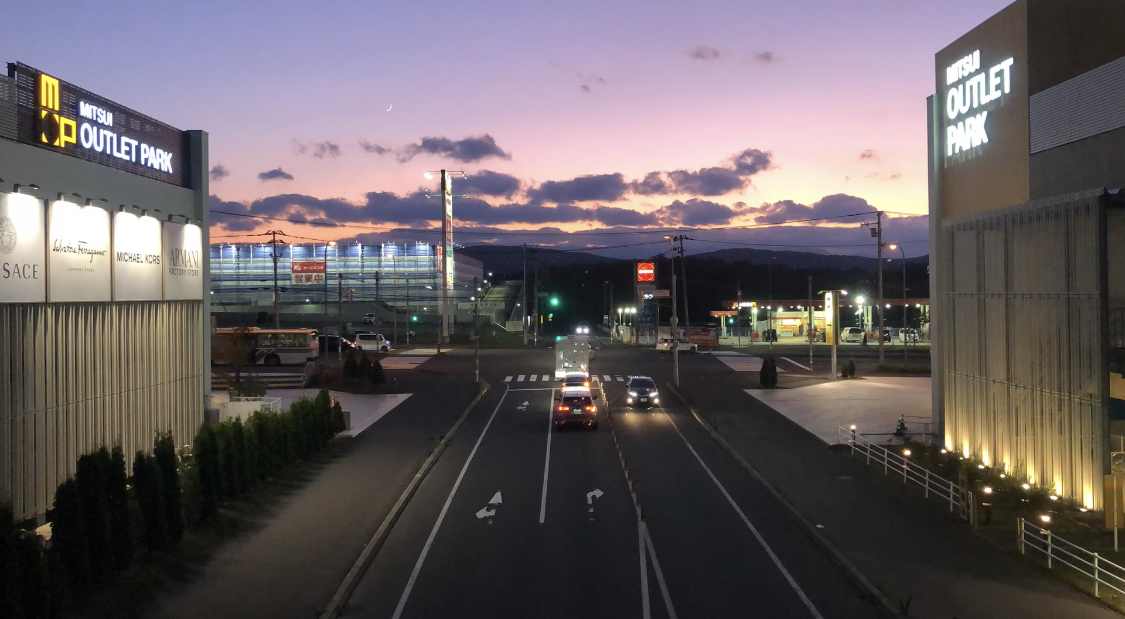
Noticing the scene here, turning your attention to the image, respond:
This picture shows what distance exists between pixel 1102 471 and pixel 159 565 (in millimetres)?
18135

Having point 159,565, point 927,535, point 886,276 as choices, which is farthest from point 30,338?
point 886,276

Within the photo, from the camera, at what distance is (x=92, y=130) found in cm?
1983

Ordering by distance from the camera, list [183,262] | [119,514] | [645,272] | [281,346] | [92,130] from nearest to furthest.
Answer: [119,514]
[92,130]
[183,262]
[281,346]
[645,272]

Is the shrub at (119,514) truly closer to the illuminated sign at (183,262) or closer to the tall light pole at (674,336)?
the illuminated sign at (183,262)

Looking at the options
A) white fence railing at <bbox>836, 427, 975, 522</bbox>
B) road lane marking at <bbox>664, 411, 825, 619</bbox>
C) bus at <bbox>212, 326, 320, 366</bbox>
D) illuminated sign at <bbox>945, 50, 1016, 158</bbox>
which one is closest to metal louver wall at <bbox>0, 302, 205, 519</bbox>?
road lane marking at <bbox>664, 411, 825, 619</bbox>

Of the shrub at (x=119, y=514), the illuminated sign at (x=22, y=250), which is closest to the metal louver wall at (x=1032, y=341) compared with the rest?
the shrub at (x=119, y=514)

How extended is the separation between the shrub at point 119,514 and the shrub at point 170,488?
1.11 m

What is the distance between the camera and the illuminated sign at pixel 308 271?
8306 cm

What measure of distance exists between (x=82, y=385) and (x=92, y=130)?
19.5 feet

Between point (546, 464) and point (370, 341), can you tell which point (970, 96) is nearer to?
point (546, 464)

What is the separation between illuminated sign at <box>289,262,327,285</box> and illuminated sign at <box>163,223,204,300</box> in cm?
5866

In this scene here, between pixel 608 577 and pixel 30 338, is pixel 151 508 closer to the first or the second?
pixel 30 338

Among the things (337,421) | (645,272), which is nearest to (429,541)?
(337,421)

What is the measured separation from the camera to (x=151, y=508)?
583 inches
